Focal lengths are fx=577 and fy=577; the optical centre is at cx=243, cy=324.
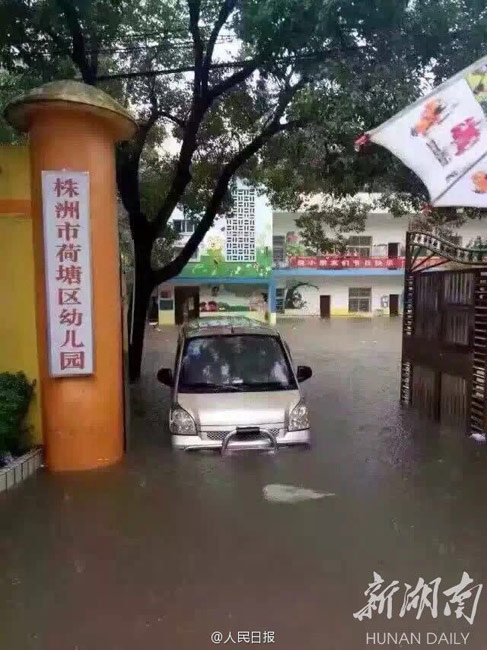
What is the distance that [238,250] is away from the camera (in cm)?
3036

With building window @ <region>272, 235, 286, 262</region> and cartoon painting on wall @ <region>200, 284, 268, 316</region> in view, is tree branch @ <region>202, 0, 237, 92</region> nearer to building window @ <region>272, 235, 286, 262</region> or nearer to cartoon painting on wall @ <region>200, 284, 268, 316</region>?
cartoon painting on wall @ <region>200, 284, 268, 316</region>

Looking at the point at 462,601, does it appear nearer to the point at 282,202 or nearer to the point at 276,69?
the point at 276,69

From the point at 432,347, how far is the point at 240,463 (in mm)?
3523

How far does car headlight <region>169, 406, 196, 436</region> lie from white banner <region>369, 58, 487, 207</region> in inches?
134

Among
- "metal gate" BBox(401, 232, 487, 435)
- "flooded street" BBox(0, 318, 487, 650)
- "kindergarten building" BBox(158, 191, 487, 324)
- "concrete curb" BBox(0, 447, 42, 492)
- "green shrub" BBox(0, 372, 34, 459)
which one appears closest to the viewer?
"flooded street" BBox(0, 318, 487, 650)

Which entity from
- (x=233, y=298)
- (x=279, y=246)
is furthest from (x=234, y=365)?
(x=279, y=246)

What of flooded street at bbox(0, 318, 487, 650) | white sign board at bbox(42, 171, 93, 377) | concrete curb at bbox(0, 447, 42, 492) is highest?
white sign board at bbox(42, 171, 93, 377)

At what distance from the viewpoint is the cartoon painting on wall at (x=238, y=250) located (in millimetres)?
29797

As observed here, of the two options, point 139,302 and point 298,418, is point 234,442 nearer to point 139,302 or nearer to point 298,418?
point 298,418

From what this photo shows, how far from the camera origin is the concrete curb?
16.9 feet

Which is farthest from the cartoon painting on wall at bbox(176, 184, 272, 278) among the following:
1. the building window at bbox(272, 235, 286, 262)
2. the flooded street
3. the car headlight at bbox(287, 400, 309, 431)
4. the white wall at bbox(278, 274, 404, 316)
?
the car headlight at bbox(287, 400, 309, 431)

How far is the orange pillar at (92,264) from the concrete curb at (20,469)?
123 millimetres

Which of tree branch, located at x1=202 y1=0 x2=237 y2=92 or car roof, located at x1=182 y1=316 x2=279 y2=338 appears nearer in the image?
car roof, located at x1=182 y1=316 x2=279 y2=338

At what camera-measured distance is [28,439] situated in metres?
5.91
